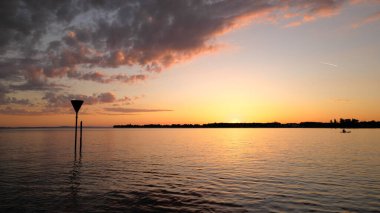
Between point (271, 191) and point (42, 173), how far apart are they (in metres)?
19.2

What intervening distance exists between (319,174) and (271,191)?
9119mm

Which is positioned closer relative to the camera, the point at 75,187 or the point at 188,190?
the point at 188,190

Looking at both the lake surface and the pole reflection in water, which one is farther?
the pole reflection in water

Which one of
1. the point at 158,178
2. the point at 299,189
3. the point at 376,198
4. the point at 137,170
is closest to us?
the point at 376,198

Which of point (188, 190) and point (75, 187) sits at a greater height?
point (75, 187)

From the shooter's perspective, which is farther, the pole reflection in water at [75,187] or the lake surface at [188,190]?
the pole reflection in water at [75,187]

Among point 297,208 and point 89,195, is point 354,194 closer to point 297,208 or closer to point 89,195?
point 297,208

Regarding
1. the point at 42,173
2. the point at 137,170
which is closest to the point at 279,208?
the point at 137,170

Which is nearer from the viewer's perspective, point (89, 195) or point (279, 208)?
point (279, 208)

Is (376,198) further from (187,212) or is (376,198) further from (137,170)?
(137,170)

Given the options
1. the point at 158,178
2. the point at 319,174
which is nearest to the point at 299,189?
the point at 319,174

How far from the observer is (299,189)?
18.7m

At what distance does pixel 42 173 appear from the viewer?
25.0 m

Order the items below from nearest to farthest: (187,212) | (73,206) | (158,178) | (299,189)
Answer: (187,212) < (73,206) < (299,189) < (158,178)
